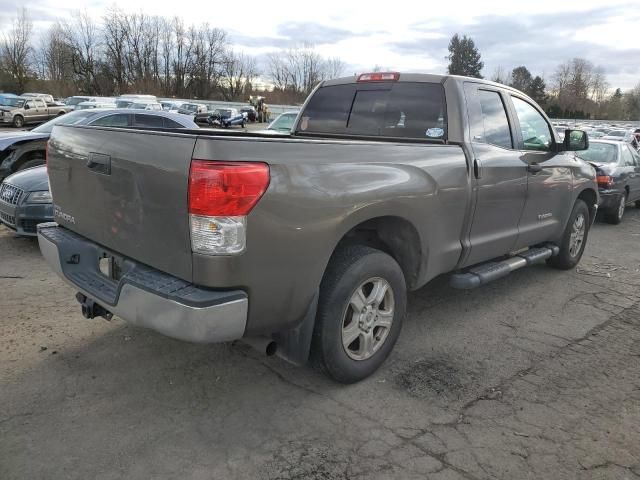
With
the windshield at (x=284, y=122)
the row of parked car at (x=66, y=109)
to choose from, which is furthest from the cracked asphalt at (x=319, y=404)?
the row of parked car at (x=66, y=109)

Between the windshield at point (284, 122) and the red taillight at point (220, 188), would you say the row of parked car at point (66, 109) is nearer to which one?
the windshield at point (284, 122)

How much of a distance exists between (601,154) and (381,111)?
8333 millimetres

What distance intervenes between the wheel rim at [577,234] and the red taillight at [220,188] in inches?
188

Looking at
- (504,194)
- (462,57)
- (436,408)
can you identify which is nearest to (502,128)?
(504,194)

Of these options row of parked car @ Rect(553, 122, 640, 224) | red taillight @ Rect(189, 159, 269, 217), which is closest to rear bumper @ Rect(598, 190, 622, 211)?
row of parked car @ Rect(553, 122, 640, 224)

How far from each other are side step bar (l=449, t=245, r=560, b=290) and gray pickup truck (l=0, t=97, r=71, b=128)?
33450 mm

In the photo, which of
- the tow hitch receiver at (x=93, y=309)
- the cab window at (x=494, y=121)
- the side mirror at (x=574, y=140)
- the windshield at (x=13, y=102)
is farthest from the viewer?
the windshield at (x=13, y=102)

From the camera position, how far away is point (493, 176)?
4.16m

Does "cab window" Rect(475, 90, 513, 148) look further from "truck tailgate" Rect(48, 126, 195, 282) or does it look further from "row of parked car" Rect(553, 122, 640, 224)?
"row of parked car" Rect(553, 122, 640, 224)

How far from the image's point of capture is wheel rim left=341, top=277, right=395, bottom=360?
3217mm

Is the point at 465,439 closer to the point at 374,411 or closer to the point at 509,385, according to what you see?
the point at 374,411

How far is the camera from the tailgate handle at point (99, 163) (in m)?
2.87

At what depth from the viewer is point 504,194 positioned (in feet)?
14.2

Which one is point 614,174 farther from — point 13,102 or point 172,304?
point 13,102
